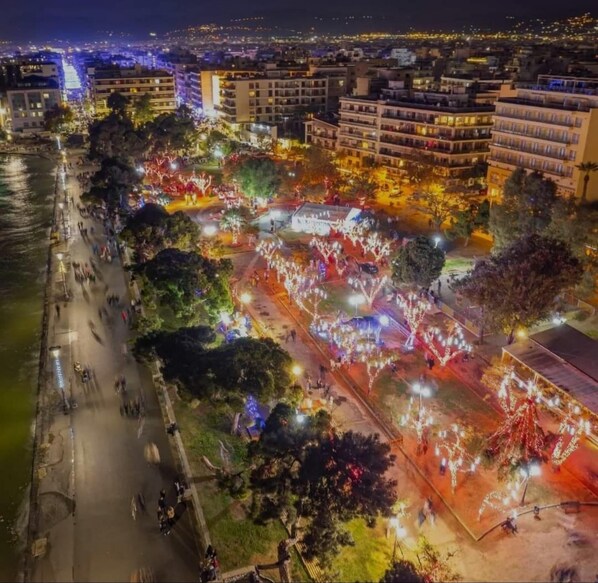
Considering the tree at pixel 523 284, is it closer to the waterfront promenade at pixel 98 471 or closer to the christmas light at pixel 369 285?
the christmas light at pixel 369 285

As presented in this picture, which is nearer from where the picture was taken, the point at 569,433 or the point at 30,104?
the point at 569,433

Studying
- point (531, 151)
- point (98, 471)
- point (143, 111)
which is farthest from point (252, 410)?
point (143, 111)

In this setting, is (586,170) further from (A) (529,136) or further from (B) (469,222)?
(B) (469,222)

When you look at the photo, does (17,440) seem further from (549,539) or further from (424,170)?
(424,170)

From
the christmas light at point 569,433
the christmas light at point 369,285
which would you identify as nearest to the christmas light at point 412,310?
the christmas light at point 369,285

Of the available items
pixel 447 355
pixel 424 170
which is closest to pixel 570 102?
pixel 424 170

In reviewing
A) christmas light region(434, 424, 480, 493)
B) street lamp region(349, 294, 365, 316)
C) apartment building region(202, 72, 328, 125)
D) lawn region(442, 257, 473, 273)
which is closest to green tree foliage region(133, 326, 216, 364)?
christmas light region(434, 424, 480, 493)
